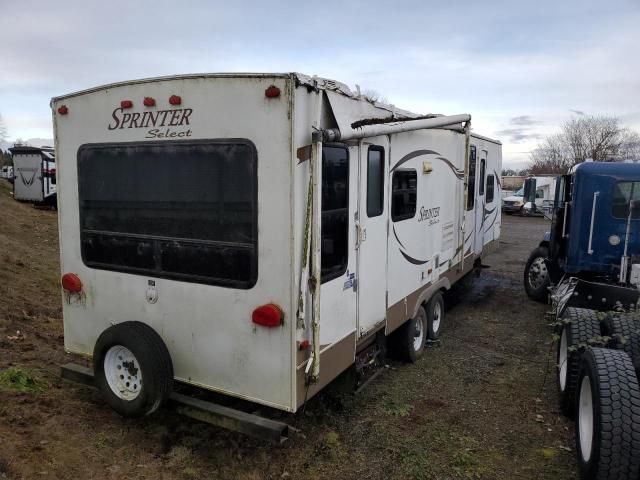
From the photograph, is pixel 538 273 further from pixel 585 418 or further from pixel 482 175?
pixel 585 418

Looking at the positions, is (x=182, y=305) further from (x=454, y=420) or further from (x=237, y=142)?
(x=454, y=420)

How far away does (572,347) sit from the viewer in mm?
4355

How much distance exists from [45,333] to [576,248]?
691 centimetres

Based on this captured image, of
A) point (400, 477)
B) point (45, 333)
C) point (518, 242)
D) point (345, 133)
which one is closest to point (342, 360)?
point (400, 477)

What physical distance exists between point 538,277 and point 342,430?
20.0ft

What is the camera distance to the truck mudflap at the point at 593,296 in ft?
20.4

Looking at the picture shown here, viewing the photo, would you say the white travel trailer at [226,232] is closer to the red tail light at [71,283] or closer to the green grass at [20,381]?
the red tail light at [71,283]

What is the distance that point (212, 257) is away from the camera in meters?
3.76

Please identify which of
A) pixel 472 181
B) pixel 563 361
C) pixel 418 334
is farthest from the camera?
pixel 472 181

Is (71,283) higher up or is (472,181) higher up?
(472,181)

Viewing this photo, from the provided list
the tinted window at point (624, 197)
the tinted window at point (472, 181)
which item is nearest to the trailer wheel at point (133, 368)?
the tinted window at point (472, 181)

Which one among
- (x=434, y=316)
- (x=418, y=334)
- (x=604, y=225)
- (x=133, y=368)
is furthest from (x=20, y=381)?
(x=604, y=225)

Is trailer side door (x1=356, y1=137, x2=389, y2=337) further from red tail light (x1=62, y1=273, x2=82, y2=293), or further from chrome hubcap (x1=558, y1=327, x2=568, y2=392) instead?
red tail light (x1=62, y1=273, x2=82, y2=293)

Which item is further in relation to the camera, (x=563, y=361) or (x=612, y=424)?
(x=563, y=361)
